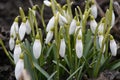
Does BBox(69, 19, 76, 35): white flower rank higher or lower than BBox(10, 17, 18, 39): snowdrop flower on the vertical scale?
lower

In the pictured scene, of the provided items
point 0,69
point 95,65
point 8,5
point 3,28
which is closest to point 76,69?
point 95,65

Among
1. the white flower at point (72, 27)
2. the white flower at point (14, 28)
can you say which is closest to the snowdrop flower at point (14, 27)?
the white flower at point (14, 28)

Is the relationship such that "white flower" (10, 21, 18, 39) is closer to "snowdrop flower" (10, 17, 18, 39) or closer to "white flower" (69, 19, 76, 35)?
"snowdrop flower" (10, 17, 18, 39)

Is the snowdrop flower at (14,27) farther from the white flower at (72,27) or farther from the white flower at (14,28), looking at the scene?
the white flower at (72,27)

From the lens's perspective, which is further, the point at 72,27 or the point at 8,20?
the point at 8,20

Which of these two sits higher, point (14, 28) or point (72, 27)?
point (14, 28)

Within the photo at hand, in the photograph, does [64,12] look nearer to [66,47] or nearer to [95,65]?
[66,47]

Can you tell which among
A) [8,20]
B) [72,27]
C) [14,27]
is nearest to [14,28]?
[14,27]

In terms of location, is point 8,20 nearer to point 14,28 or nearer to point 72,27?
point 14,28

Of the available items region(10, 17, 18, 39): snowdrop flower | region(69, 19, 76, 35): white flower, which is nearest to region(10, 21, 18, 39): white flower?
region(10, 17, 18, 39): snowdrop flower

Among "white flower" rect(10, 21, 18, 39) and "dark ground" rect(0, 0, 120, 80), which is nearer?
"white flower" rect(10, 21, 18, 39)

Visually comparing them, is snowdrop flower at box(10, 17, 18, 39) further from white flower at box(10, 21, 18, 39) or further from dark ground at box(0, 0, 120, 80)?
dark ground at box(0, 0, 120, 80)
